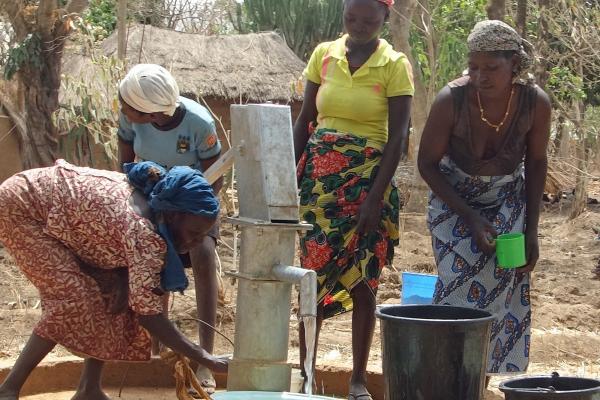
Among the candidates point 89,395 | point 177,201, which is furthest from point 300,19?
point 177,201

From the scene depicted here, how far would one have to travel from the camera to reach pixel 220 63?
50.1 ft

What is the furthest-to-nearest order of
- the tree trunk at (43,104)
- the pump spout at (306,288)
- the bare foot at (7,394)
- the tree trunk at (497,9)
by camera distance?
1. the tree trunk at (43,104)
2. the tree trunk at (497,9)
3. the bare foot at (7,394)
4. the pump spout at (306,288)

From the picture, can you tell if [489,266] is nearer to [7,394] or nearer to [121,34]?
[7,394]

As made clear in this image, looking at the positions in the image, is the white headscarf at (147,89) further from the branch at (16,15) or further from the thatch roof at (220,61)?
the thatch roof at (220,61)

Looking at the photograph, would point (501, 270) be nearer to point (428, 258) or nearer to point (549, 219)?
point (428, 258)

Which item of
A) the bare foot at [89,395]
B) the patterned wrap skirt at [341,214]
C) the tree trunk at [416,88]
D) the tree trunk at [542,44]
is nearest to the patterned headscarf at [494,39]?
the patterned wrap skirt at [341,214]

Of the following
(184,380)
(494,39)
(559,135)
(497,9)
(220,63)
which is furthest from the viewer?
(220,63)

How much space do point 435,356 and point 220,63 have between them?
1262 centimetres

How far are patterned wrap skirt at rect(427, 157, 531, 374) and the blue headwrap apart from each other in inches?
42.0

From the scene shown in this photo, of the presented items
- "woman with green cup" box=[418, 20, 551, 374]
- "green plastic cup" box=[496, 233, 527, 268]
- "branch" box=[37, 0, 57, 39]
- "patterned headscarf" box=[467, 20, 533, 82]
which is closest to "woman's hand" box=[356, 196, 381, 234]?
"woman with green cup" box=[418, 20, 551, 374]

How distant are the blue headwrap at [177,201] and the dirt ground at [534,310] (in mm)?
714

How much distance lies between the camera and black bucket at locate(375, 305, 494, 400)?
9.71 feet

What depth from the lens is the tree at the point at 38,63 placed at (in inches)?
355

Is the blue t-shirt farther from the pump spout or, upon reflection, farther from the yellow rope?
the pump spout
